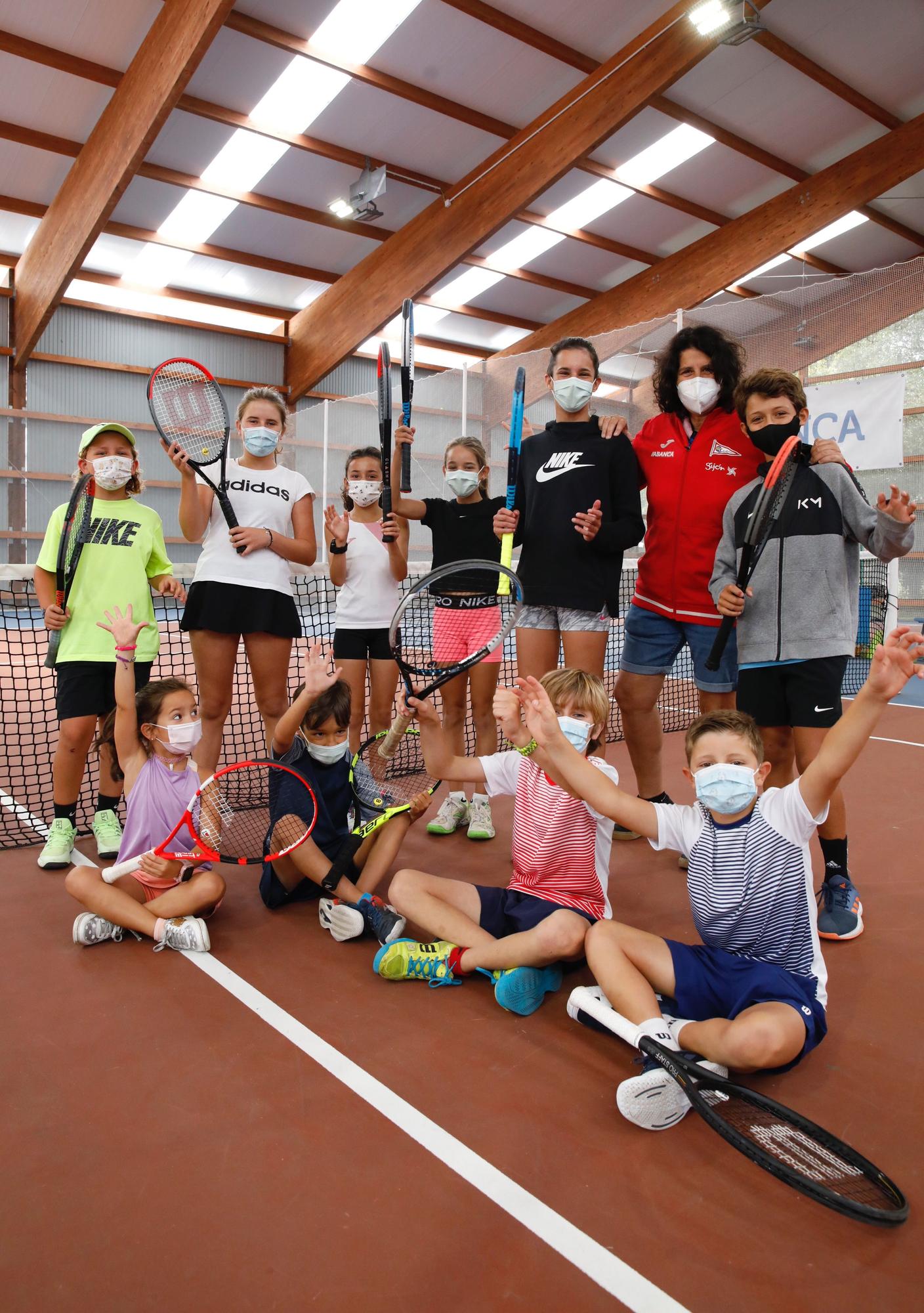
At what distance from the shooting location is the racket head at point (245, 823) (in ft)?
7.40

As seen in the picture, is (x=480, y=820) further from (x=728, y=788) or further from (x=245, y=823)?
(x=728, y=788)

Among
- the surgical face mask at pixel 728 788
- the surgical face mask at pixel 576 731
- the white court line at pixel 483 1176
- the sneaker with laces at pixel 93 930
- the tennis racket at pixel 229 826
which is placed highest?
the surgical face mask at pixel 576 731

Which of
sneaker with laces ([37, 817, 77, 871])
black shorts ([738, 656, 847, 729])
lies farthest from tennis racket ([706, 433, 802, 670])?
sneaker with laces ([37, 817, 77, 871])

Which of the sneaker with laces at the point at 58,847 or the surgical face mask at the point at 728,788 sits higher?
the surgical face mask at the point at 728,788

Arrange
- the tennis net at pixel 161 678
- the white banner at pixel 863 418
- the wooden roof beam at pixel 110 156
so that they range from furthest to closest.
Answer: the white banner at pixel 863 418 → the wooden roof beam at pixel 110 156 → the tennis net at pixel 161 678

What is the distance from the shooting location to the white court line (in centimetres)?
124

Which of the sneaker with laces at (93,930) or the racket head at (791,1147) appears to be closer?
the racket head at (791,1147)

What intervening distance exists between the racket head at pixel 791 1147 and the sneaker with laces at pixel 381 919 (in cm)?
81

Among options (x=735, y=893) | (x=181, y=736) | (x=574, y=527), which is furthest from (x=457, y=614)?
(x=735, y=893)

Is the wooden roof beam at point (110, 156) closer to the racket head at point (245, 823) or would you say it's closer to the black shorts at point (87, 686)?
the black shorts at point (87, 686)

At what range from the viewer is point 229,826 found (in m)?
2.64

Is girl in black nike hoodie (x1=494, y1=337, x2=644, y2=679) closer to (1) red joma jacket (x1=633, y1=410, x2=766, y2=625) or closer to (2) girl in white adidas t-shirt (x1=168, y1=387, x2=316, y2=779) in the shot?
(1) red joma jacket (x1=633, y1=410, x2=766, y2=625)

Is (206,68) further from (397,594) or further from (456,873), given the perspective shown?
(456,873)

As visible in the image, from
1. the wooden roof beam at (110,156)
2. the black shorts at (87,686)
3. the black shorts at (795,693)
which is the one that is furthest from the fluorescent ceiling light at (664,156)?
the black shorts at (87,686)
